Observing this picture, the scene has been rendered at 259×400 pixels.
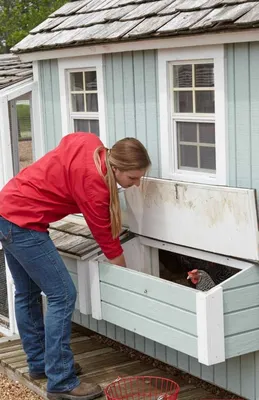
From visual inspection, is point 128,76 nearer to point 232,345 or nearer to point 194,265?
point 194,265

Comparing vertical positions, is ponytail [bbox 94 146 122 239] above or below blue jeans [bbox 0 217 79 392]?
above

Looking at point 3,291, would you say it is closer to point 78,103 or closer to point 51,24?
point 78,103

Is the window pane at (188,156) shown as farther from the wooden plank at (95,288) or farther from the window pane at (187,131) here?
the wooden plank at (95,288)

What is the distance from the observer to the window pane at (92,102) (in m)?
6.24

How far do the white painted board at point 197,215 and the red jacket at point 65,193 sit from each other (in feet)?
1.44

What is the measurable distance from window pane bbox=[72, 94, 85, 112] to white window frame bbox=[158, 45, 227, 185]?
1.11 meters

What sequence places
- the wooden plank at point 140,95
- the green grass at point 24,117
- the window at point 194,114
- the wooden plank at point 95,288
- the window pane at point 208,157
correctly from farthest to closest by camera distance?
the green grass at point 24,117 < the wooden plank at point 140,95 < the wooden plank at point 95,288 < the window pane at point 208,157 < the window at point 194,114

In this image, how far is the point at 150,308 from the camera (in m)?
5.03

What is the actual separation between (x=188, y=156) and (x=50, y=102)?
5.61 feet

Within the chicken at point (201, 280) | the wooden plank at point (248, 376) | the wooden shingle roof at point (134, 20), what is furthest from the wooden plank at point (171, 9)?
the wooden plank at point (248, 376)

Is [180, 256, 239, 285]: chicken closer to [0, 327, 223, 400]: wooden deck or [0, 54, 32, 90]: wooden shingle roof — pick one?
[0, 327, 223, 400]: wooden deck

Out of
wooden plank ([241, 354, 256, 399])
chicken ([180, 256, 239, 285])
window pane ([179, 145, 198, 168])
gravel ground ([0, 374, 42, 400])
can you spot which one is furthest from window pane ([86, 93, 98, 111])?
wooden plank ([241, 354, 256, 399])

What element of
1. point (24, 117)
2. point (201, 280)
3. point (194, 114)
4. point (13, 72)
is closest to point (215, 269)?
point (201, 280)

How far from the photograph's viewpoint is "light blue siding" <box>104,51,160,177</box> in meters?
5.55
